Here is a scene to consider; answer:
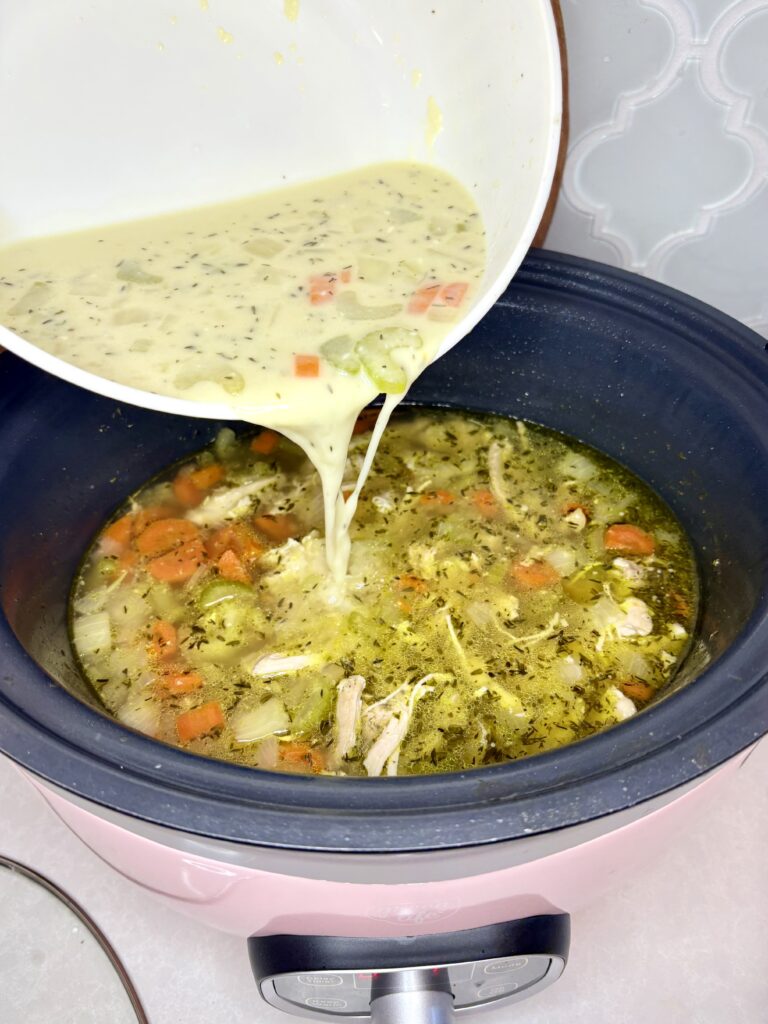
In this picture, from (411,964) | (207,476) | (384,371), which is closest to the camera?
(411,964)

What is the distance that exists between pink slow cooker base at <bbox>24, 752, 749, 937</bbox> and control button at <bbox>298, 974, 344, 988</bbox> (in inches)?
2.1

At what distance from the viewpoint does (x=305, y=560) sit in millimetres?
1554

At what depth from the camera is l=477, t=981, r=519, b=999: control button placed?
1.14 m

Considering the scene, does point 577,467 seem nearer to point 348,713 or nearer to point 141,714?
point 348,713

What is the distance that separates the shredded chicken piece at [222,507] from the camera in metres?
1.67

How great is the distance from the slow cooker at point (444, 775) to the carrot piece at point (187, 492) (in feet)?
0.26

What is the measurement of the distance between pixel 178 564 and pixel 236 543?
0.34 ft

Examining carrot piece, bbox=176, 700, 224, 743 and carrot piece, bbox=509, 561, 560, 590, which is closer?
carrot piece, bbox=176, 700, 224, 743

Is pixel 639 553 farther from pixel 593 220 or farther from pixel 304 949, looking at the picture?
pixel 304 949

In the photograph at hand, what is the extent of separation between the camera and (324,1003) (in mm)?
1164

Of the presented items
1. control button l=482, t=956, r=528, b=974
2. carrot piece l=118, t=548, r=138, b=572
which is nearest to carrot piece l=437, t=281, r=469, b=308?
carrot piece l=118, t=548, r=138, b=572

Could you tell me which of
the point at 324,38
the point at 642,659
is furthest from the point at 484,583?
the point at 324,38

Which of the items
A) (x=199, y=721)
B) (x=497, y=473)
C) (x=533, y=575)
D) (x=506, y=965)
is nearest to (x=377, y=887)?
(x=506, y=965)

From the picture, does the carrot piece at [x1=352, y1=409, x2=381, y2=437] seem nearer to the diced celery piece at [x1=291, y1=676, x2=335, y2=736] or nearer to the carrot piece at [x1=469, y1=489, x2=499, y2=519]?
the carrot piece at [x1=469, y1=489, x2=499, y2=519]
